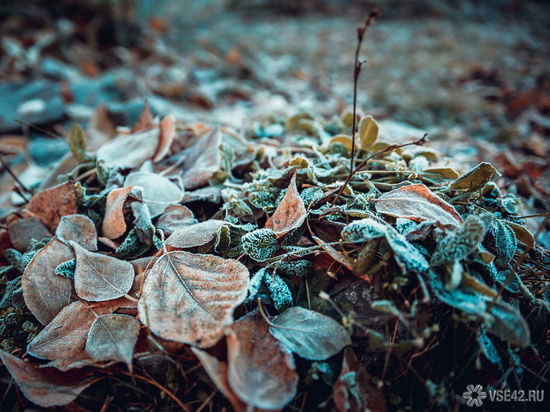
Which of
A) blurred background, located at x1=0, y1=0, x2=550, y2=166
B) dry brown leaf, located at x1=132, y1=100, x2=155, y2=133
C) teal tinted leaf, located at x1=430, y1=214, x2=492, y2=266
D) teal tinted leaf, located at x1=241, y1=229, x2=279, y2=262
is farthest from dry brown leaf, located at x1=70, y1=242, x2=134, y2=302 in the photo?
blurred background, located at x1=0, y1=0, x2=550, y2=166

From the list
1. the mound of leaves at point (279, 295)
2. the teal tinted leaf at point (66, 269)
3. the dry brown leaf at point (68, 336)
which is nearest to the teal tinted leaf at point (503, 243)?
the mound of leaves at point (279, 295)

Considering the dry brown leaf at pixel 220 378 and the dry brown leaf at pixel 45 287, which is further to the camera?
the dry brown leaf at pixel 45 287

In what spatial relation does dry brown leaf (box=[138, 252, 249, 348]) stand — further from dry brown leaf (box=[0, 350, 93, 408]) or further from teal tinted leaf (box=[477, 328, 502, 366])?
teal tinted leaf (box=[477, 328, 502, 366])

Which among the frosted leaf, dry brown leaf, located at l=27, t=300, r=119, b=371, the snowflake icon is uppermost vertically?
the frosted leaf

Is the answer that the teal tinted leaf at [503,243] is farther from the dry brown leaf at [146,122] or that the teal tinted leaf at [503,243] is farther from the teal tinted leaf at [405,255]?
the dry brown leaf at [146,122]

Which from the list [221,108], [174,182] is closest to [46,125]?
[221,108]
